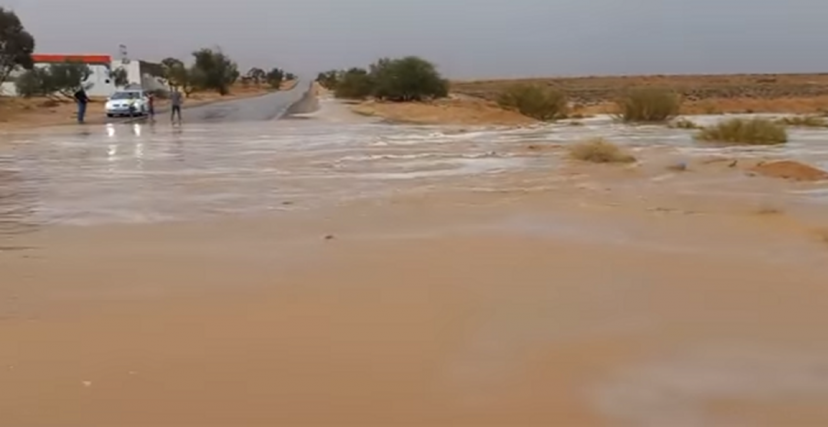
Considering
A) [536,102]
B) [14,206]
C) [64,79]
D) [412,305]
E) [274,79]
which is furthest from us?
[274,79]

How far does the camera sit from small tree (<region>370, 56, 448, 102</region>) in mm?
64250

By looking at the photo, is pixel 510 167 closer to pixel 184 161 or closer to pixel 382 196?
pixel 382 196

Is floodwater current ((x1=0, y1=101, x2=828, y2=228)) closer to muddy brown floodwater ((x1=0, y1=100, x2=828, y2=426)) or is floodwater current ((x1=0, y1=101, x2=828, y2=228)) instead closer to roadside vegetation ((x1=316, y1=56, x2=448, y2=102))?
muddy brown floodwater ((x1=0, y1=100, x2=828, y2=426))

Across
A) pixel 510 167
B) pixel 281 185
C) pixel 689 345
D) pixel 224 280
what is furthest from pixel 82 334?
pixel 510 167

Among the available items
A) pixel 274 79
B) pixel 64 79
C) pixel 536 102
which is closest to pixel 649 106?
pixel 536 102

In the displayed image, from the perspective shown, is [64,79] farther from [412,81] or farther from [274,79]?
[274,79]

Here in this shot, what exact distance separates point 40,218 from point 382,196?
504 centimetres

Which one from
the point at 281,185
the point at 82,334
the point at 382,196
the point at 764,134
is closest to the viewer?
the point at 82,334

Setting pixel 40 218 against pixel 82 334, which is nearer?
pixel 82 334

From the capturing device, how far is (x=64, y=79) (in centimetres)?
7850

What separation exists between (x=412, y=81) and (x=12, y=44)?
2577cm

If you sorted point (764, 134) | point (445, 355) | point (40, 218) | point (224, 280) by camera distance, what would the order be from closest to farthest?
1. point (445, 355)
2. point (224, 280)
3. point (40, 218)
4. point (764, 134)

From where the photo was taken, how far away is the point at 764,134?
30.9 meters

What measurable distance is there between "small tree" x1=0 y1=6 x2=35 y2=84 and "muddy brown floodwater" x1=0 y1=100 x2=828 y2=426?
1948 inches
